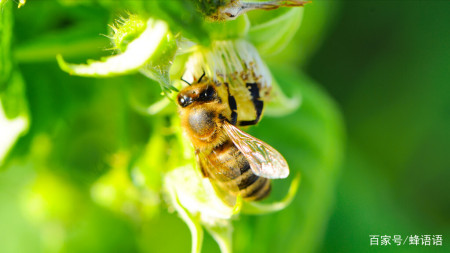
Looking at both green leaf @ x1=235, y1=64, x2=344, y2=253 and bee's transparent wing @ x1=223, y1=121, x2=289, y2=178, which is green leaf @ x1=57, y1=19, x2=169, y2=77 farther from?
green leaf @ x1=235, y1=64, x2=344, y2=253

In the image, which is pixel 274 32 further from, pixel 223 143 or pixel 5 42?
pixel 5 42

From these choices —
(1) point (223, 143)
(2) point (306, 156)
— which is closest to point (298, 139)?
(2) point (306, 156)

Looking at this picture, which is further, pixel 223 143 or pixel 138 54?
pixel 223 143

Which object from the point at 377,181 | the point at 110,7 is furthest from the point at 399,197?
the point at 110,7

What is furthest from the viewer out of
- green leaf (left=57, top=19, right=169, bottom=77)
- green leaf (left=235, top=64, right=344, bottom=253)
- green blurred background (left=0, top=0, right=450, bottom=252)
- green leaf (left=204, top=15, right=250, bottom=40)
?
green leaf (left=235, top=64, right=344, bottom=253)

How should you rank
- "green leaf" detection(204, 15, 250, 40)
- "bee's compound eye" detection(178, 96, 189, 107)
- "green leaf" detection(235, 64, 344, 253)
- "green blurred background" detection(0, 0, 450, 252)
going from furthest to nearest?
"green leaf" detection(235, 64, 344, 253)
"green blurred background" detection(0, 0, 450, 252)
"bee's compound eye" detection(178, 96, 189, 107)
"green leaf" detection(204, 15, 250, 40)

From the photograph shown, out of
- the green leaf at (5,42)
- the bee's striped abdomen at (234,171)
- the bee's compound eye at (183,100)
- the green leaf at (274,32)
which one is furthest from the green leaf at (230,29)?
the green leaf at (5,42)

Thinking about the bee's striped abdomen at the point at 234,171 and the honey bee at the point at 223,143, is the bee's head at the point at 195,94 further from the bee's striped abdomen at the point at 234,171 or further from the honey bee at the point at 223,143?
the bee's striped abdomen at the point at 234,171

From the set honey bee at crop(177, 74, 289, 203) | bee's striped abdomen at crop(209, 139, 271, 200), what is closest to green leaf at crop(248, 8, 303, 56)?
honey bee at crop(177, 74, 289, 203)
